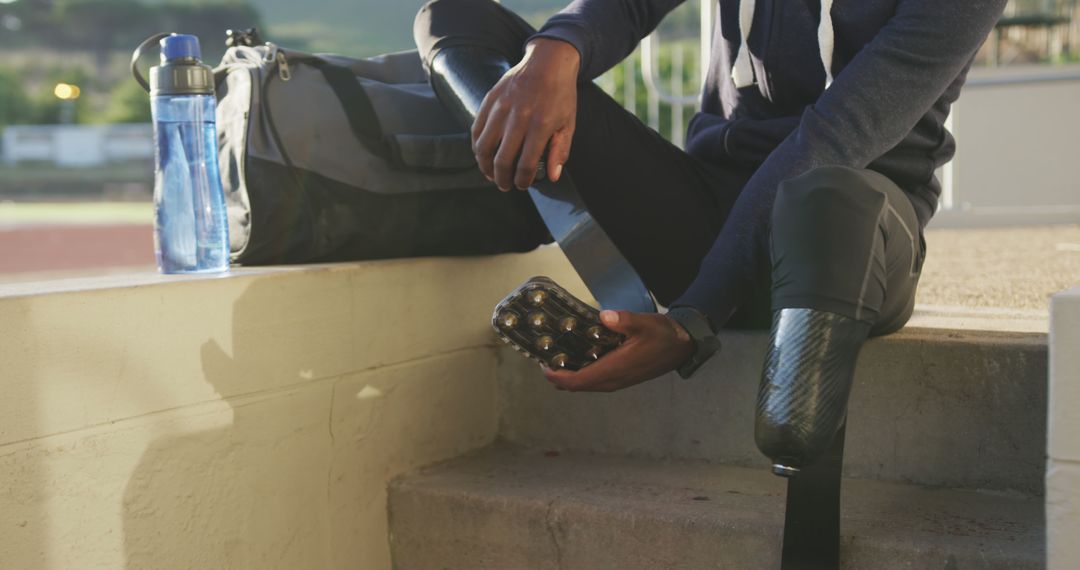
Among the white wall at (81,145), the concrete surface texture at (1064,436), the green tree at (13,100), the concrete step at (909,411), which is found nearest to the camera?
the concrete surface texture at (1064,436)

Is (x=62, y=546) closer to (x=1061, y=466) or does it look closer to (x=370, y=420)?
(x=370, y=420)

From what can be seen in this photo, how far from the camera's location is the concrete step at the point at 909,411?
4.74 feet

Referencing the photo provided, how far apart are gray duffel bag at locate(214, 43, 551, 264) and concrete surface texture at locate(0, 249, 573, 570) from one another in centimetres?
7

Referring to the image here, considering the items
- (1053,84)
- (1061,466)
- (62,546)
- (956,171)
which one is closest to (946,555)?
(1061,466)

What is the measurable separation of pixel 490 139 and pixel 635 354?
352 millimetres

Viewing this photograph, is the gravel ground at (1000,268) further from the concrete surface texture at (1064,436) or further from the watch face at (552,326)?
the watch face at (552,326)

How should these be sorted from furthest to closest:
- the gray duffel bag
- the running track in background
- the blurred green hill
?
the blurred green hill → the running track in background → the gray duffel bag

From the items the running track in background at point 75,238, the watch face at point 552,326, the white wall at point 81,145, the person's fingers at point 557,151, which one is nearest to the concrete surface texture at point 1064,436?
the watch face at point 552,326

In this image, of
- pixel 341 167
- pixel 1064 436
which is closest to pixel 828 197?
pixel 1064 436

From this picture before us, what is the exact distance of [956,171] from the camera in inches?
190

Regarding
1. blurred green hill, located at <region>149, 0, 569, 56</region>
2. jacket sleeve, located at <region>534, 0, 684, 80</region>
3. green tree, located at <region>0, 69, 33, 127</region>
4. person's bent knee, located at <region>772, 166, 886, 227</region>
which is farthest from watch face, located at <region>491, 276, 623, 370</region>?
Result: green tree, located at <region>0, 69, 33, 127</region>

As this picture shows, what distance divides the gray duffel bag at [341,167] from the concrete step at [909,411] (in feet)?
1.34

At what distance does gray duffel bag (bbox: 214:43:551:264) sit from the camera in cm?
155

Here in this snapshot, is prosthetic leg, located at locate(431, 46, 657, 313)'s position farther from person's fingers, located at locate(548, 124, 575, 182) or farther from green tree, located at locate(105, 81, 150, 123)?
green tree, located at locate(105, 81, 150, 123)
